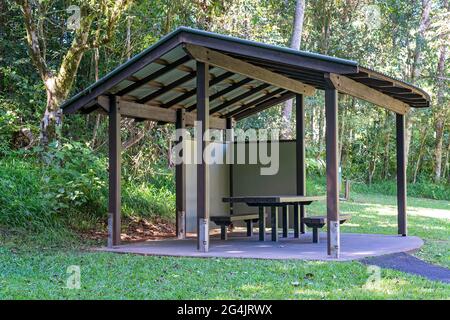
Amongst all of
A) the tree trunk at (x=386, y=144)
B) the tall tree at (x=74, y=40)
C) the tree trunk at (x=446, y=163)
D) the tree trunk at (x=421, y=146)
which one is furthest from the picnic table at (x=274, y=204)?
the tree trunk at (x=446, y=163)

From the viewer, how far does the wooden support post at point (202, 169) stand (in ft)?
26.7

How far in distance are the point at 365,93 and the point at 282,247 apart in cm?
263

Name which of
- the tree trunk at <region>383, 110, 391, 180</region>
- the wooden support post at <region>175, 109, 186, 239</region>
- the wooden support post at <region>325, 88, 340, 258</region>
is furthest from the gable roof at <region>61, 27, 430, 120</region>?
the tree trunk at <region>383, 110, 391, 180</region>

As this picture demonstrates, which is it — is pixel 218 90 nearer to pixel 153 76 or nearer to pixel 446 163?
pixel 153 76

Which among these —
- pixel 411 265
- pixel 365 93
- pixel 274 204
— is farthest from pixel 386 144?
pixel 411 265

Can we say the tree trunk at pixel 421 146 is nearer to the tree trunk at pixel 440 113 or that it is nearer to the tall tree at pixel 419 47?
the tree trunk at pixel 440 113

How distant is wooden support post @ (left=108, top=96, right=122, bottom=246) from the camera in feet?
29.7

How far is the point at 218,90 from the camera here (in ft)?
35.5

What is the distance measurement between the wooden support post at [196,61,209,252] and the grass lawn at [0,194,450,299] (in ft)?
2.06

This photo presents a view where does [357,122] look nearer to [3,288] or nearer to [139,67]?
[139,67]

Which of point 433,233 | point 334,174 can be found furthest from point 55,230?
point 433,233

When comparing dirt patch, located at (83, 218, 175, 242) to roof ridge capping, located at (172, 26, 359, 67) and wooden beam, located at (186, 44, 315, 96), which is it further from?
roof ridge capping, located at (172, 26, 359, 67)

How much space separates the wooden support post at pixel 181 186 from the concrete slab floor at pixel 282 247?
0.43 metres
